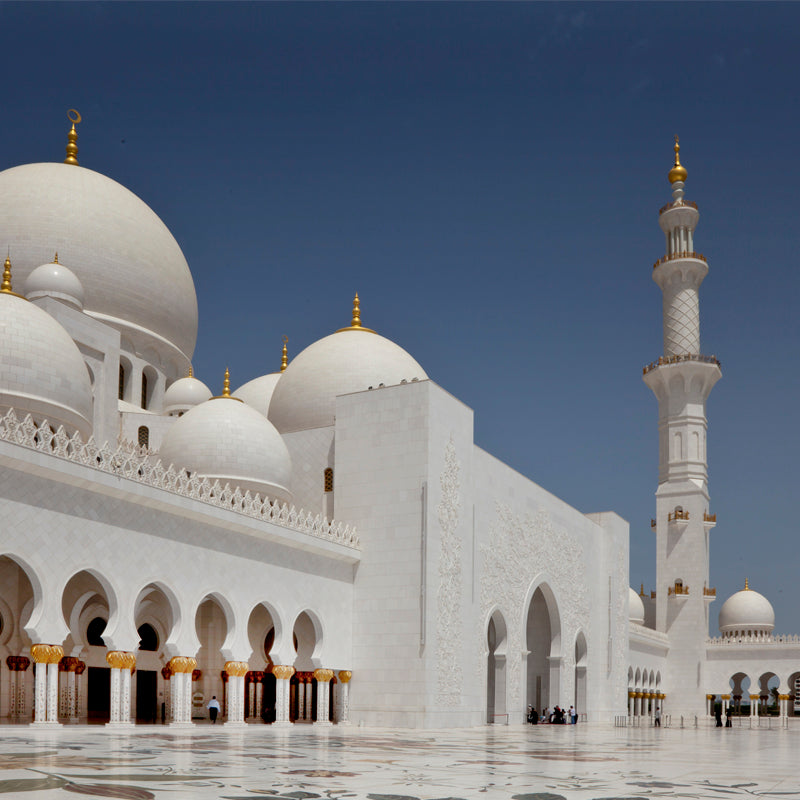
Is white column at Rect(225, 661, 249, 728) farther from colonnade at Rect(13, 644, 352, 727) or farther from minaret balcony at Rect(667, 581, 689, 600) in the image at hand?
minaret balcony at Rect(667, 581, 689, 600)

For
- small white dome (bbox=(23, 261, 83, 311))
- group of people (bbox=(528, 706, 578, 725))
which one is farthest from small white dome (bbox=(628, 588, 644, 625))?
small white dome (bbox=(23, 261, 83, 311))

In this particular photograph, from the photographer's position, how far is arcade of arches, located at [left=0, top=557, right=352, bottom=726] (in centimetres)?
1238

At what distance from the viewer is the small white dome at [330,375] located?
1944cm

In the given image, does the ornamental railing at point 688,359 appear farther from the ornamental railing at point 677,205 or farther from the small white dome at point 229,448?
the small white dome at point 229,448

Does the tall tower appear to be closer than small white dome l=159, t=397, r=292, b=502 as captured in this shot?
No

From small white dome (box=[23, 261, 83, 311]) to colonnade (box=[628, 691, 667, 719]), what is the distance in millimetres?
19979

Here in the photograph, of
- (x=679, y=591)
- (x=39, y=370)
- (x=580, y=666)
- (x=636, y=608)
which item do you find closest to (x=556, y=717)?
(x=580, y=666)

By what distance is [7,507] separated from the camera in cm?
1094

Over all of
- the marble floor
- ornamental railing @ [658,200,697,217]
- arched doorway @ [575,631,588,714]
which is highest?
ornamental railing @ [658,200,697,217]

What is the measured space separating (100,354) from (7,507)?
629 centimetres

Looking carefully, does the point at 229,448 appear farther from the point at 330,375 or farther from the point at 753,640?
the point at 753,640

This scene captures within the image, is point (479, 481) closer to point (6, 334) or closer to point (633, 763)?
point (6, 334)

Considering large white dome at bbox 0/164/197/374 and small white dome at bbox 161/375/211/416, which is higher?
large white dome at bbox 0/164/197/374

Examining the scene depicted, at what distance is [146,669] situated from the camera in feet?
53.7
